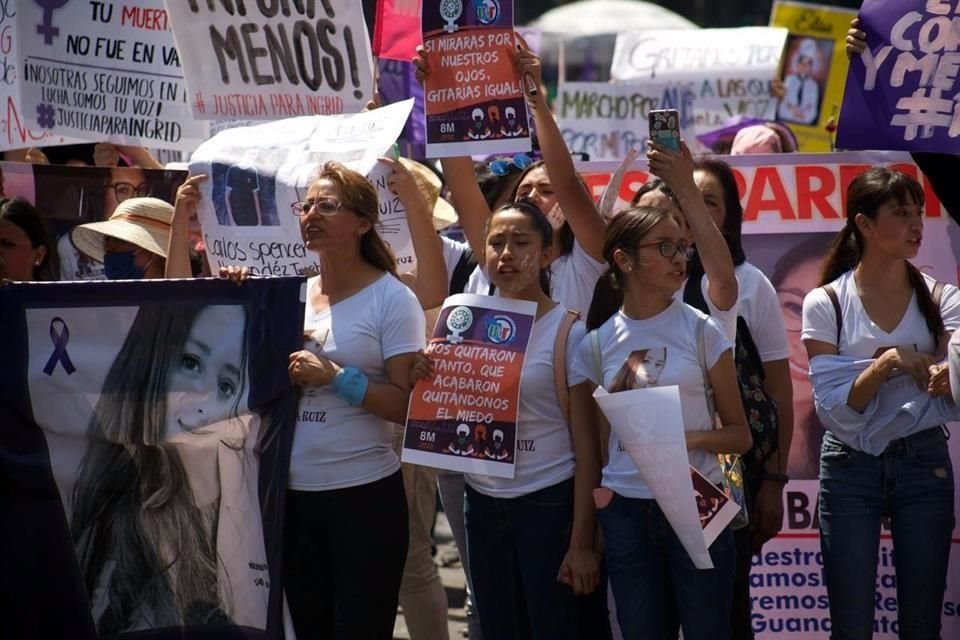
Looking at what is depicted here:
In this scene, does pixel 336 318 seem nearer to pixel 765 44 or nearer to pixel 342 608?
pixel 342 608

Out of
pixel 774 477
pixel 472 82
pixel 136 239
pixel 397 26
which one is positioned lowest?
pixel 774 477

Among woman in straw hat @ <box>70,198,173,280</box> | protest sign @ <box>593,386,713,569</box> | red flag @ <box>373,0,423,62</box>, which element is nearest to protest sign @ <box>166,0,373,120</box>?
red flag @ <box>373,0,423,62</box>

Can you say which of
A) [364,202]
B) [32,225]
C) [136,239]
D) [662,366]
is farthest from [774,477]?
[32,225]

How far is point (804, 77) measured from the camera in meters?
11.9

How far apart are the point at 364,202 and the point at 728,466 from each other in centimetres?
137

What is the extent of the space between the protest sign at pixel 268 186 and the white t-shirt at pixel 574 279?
537 mm

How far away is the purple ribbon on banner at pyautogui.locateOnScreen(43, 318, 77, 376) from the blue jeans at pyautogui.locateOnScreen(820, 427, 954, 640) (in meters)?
2.45

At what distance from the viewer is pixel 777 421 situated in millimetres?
4875

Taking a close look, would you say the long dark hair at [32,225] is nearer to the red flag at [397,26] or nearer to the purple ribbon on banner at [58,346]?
the purple ribbon on banner at [58,346]

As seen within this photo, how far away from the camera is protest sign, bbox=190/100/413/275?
16.8ft

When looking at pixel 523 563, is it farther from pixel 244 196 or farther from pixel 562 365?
pixel 244 196

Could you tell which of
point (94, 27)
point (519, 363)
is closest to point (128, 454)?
point (519, 363)

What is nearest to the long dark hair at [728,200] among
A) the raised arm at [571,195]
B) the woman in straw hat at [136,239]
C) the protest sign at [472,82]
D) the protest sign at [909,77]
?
the raised arm at [571,195]

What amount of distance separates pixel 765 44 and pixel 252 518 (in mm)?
7091
